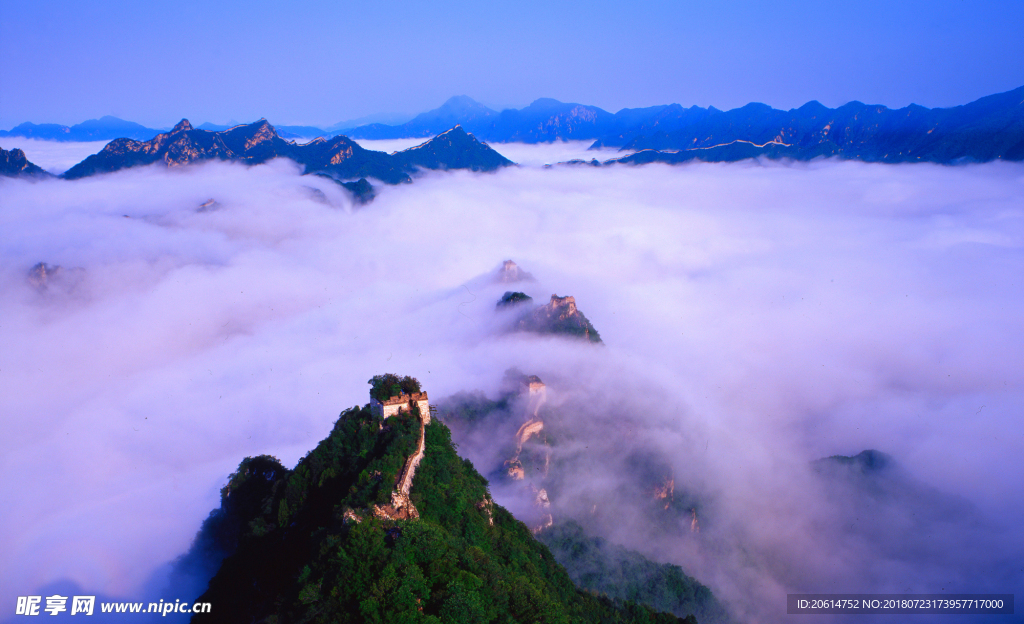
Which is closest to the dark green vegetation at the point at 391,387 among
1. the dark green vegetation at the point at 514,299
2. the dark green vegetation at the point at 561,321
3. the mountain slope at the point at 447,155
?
the dark green vegetation at the point at 561,321

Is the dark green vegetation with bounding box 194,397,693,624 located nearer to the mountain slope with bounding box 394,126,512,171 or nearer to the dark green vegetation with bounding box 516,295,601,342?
the dark green vegetation with bounding box 516,295,601,342

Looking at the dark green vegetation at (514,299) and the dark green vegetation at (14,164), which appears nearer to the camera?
the dark green vegetation at (514,299)

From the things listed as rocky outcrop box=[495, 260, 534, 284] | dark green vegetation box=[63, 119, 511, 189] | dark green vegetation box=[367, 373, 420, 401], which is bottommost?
rocky outcrop box=[495, 260, 534, 284]

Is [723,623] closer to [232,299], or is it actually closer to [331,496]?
[331,496]

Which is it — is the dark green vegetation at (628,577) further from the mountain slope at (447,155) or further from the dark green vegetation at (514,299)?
the mountain slope at (447,155)

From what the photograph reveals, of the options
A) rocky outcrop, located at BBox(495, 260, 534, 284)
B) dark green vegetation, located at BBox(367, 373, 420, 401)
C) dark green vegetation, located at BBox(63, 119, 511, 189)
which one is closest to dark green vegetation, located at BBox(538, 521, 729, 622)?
dark green vegetation, located at BBox(367, 373, 420, 401)

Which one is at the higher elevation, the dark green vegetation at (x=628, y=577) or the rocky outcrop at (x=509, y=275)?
the rocky outcrop at (x=509, y=275)

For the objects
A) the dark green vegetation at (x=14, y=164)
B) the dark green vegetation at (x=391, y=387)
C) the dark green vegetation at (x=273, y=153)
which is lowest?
the dark green vegetation at (x=391, y=387)
